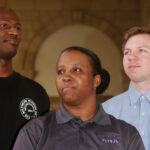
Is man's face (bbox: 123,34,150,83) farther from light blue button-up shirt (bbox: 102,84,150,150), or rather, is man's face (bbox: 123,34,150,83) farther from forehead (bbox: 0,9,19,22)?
forehead (bbox: 0,9,19,22)

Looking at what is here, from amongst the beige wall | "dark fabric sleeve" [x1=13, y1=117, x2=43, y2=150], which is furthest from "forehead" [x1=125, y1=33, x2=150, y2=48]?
the beige wall

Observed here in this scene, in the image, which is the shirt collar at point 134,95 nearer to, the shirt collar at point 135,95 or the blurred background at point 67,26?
the shirt collar at point 135,95

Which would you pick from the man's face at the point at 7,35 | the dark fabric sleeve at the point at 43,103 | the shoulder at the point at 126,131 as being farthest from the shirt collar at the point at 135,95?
the man's face at the point at 7,35

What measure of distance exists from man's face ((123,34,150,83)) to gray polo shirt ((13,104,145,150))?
1.06 feet

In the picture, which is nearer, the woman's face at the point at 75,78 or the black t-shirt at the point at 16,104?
the woman's face at the point at 75,78

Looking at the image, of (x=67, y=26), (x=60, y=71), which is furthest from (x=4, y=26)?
(x=67, y=26)

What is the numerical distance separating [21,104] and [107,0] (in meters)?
4.76

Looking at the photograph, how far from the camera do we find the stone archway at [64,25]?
609 cm

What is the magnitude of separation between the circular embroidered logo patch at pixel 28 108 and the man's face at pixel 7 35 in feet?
0.89

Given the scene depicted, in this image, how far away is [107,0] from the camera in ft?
20.2

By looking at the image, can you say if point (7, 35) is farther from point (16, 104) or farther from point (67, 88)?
point (67, 88)

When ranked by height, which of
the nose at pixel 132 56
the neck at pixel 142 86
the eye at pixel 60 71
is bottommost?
the neck at pixel 142 86

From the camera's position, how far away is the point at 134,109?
Answer: 5.25ft

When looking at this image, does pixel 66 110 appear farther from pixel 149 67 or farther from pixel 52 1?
pixel 52 1
